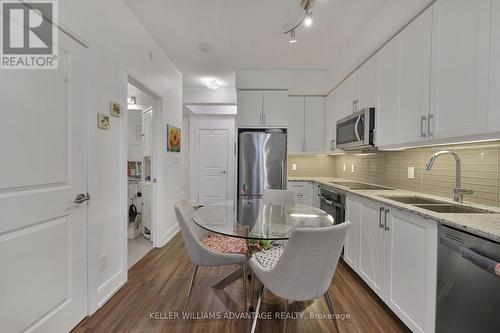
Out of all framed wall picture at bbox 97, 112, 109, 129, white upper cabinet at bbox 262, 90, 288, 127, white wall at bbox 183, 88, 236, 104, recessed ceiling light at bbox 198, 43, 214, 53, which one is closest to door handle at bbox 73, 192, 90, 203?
framed wall picture at bbox 97, 112, 109, 129

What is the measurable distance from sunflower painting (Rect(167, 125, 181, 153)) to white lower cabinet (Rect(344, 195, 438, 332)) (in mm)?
2484

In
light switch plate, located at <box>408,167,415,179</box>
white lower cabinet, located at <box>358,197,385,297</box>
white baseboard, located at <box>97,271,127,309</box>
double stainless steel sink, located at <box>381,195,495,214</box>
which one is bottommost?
white baseboard, located at <box>97,271,127,309</box>

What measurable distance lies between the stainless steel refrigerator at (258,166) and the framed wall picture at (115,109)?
1887 mm

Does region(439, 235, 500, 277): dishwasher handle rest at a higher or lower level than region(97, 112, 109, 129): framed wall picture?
lower

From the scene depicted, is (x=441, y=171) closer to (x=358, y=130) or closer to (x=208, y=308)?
(x=358, y=130)

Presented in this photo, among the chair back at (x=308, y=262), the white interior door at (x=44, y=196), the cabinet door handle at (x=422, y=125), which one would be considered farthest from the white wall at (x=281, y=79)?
the chair back at (x=308, y=262)

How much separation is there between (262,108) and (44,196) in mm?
2984

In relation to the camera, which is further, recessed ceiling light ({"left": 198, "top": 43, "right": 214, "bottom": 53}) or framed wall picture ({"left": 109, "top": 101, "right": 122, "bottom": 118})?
recessed ceiling light ({"left": 198, "top": 43, "right": 214, "bottom": 53})

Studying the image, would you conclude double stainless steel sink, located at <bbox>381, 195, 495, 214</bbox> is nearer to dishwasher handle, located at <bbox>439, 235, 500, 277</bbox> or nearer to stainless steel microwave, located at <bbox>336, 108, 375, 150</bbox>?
dishwasher handle, located at <bbox>439, 235, 500, 277</bbox>

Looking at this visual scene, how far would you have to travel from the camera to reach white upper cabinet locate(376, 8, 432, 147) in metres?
1.76

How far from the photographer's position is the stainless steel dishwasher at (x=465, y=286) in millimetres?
1004

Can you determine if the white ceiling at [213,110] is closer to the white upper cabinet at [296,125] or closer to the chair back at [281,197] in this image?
the white upper cabinet at [296,125]

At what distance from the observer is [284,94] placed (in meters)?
3.76

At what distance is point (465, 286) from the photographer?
1.12m
